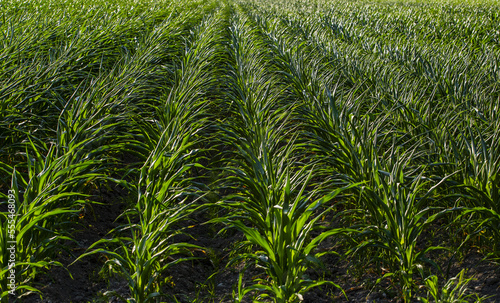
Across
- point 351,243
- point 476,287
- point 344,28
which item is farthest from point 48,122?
point 344,28

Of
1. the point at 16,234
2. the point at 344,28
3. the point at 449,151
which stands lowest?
the point at 344,28

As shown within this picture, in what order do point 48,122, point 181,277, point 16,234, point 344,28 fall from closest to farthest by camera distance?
point 16,234 → point 181,277 → point 48,122 → point 344,28

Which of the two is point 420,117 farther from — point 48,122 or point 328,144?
point 48,122

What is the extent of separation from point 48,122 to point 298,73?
2.67 meters

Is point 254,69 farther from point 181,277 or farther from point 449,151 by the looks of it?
point 181,277

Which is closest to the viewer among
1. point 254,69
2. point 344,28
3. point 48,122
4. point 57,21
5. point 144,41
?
point 48,122

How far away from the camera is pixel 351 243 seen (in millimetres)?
2666

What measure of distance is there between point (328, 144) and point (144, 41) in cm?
462

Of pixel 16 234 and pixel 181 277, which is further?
pixel 181 277

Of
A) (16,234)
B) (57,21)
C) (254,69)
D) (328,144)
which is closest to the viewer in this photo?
(16,234)

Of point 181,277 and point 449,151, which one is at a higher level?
point 449,151

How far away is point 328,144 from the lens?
3.25 metres

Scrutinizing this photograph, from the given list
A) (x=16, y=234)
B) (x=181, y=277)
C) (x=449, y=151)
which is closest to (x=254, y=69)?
(x=449, y=151)

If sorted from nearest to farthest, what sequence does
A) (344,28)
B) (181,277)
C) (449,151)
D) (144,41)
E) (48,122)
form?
1. (181,277)
2. (449,151)
3. (48,122)
4. (144,41)
5. (344,28)
